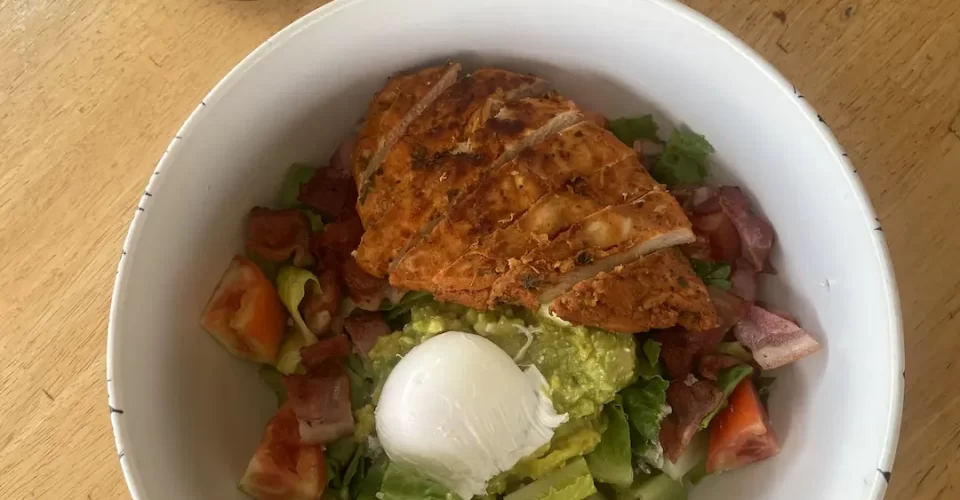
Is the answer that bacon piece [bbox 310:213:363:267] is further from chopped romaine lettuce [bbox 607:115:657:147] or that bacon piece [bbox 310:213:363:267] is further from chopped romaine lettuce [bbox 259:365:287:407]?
chopped romaine lettuce [bbox 607:115:657:147]

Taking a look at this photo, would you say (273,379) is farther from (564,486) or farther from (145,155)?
(564,486)

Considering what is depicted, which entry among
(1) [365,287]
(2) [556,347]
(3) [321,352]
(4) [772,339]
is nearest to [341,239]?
(1) [365,287]

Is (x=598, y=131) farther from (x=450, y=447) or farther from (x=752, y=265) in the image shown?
(x=450, y=447)

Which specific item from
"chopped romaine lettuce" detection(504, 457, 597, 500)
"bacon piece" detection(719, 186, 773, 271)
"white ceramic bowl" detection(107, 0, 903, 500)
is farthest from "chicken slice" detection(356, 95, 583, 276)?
"chopped romaine lettuce" detection(504, 457, 597, 500)

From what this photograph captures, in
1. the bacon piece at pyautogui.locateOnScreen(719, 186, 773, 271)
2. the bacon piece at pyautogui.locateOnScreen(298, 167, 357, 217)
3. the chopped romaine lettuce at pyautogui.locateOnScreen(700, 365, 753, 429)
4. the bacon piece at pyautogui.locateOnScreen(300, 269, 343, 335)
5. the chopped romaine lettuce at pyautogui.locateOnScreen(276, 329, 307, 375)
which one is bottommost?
the chopped romaine lettuce at pyautogui.locateOnScreen(276, 329, 307, 375)

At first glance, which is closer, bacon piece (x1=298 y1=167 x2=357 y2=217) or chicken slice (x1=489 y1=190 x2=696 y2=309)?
chicken slice (x1=489 y1=190 x2=696 y2=309)

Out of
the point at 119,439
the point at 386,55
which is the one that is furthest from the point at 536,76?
the point at 119,439

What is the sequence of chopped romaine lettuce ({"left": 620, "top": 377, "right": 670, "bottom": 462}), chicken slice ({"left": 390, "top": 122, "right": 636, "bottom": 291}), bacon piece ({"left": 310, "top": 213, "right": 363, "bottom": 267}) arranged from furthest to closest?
bacon piece ({"left": 310, "top": 213, "right": 363, "bottom": 267}), chopped romaine lettuce ({"left": 620, "top": 377, "right": 670, "bottom": 462}), chicken slice ({"left": 390, "top": 122, "right": 636, "bottom": 291})
